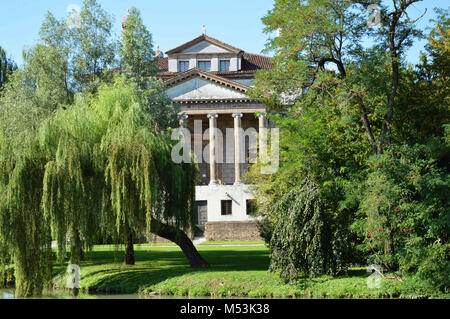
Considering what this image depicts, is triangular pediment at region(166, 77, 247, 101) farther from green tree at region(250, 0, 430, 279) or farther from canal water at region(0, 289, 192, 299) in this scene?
canal water at region(0, 289, 192, 299)

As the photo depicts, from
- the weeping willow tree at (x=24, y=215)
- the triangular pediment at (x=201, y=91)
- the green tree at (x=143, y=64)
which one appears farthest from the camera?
the triangular pediment at (x=201, y=91)

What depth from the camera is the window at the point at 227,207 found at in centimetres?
4947

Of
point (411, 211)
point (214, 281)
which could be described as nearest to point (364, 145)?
point (411, 211)

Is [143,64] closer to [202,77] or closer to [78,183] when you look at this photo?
[78,183]

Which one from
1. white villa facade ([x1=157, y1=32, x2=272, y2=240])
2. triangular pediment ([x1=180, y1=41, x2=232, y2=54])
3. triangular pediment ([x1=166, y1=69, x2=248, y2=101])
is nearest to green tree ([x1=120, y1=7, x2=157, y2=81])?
white villa facade ([x1=157, y1=32, x2=272, y2=240])

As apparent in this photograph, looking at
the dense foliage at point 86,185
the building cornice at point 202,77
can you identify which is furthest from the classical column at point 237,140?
the dense foliage at point 86,185

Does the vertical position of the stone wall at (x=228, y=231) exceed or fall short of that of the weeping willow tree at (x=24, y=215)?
it falls short

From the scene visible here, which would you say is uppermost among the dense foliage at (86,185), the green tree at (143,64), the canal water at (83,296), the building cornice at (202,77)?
the building cornice at (202,77)

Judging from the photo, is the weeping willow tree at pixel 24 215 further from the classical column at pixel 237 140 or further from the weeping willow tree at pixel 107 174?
the classical column at pixel 237 140

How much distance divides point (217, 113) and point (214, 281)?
30.0m

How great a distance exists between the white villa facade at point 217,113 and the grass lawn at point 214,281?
64.4 feet
